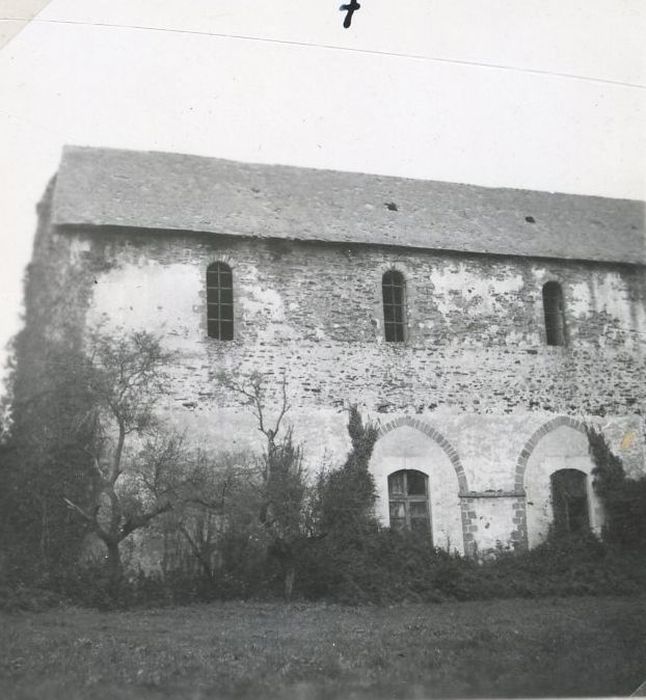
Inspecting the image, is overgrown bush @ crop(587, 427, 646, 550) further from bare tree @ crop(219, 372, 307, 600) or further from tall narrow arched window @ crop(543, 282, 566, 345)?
bare tree @ crop(219, 372, 307, 600)

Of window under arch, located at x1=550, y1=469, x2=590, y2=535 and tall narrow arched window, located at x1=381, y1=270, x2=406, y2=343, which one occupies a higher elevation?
tall narrow arched window, located at x1=381, y1=270, x2=406, y2=343

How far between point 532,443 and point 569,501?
1.18m

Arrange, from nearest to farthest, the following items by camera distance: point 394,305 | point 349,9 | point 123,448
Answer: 1. point 349,9
2. point 123,448
3. point 394,305

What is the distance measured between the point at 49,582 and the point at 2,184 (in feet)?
16.8

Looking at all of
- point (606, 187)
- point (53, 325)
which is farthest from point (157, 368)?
point (606, 187)

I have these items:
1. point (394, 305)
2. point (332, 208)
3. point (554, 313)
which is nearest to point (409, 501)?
point (394, 305)

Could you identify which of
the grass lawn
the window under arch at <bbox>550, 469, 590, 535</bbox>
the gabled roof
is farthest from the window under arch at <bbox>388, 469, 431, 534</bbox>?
the gabled roof

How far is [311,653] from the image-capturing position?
905 cm

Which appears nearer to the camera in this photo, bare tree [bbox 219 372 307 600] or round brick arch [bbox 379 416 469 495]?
bare tree [bbox 219 372 307 600]

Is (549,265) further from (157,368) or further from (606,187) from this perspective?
(157,368)

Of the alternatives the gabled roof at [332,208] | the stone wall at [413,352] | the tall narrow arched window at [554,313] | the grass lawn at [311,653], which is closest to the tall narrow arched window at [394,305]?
the stone wall at [413,352]

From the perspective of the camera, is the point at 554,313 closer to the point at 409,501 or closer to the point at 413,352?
the point at 413,352

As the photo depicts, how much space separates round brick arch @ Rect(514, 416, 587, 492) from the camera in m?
14.0

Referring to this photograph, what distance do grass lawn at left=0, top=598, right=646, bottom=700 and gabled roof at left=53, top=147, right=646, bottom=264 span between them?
5976mm
